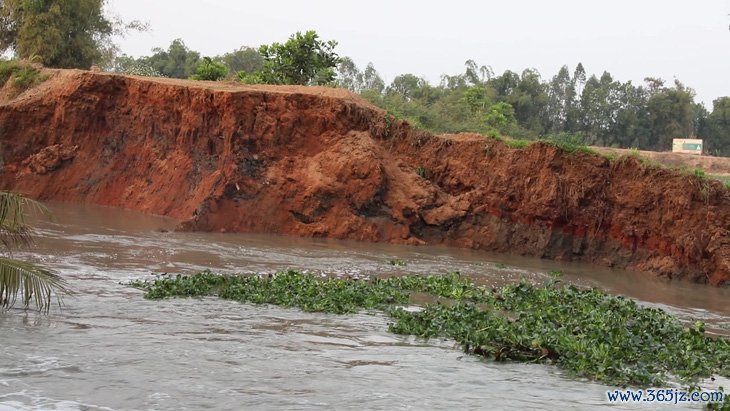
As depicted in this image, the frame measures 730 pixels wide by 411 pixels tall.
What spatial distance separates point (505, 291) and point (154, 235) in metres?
7.96

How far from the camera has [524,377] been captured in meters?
8.59

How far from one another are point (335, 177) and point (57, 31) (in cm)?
1526

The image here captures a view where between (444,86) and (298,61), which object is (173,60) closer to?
(444,86)

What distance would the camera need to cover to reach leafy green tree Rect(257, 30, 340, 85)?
94.0ft

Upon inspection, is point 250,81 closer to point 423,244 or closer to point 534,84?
point 423,244

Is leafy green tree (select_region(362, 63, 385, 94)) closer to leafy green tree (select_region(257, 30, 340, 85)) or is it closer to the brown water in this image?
leafy green tree (select_region(257, 30, 340, 85))

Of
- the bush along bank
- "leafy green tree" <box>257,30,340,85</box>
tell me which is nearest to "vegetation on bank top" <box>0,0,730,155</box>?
"leafy green tree" <box>257,30,340,85</box>

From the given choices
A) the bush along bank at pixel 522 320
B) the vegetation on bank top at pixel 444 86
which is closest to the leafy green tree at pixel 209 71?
the vegetation on bank top at pixel 444 86

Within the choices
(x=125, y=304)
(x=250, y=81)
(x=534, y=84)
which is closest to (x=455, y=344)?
(x=125, y=304)

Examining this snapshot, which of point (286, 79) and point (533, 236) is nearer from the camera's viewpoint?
point (533, 236)

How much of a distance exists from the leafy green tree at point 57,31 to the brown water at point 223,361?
18.6 metres

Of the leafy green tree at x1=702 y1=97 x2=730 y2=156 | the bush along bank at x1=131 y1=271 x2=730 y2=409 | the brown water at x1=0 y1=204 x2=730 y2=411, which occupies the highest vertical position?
the leafy green tree at x1=702 y1=97 x2=730 y2=156

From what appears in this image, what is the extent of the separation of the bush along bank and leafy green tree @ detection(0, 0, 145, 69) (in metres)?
20.0

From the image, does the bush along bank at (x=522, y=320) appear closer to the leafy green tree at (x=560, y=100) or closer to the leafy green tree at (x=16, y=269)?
the leafy green tree at (x=16, y=269)
